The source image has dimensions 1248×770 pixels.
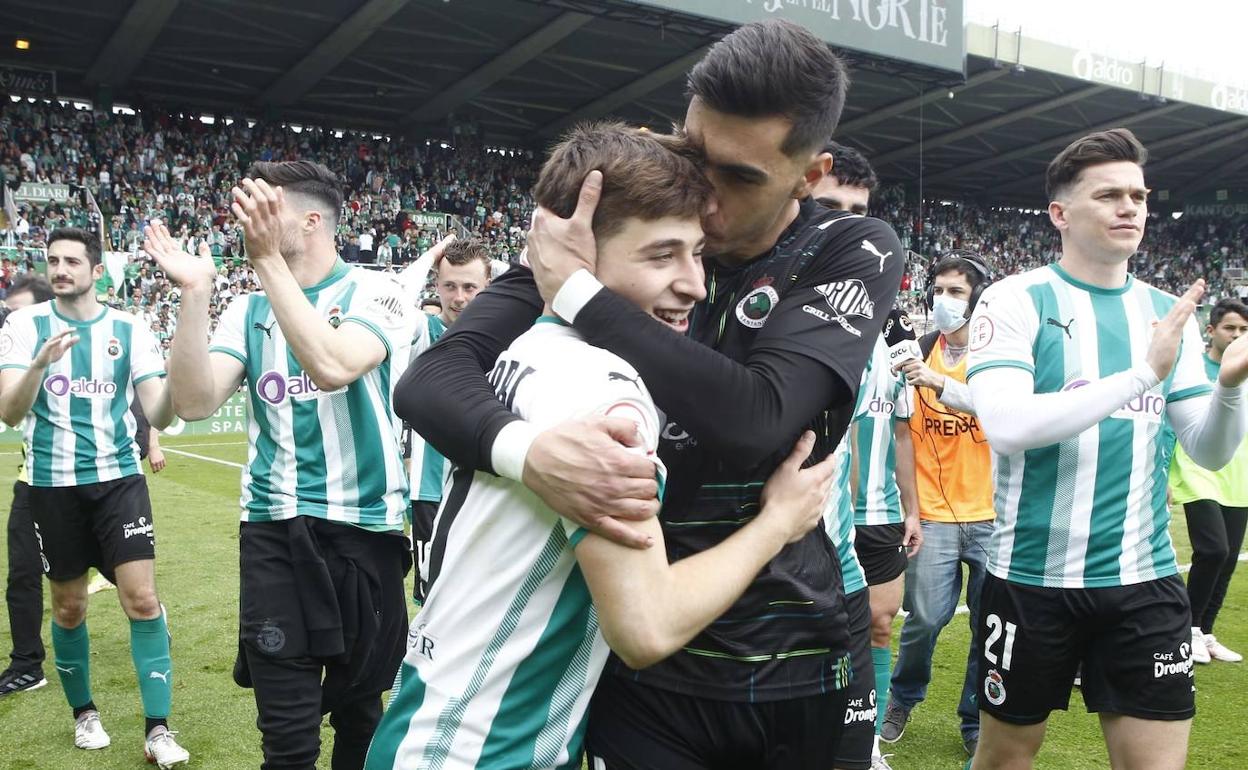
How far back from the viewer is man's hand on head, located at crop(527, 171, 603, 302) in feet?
5.49

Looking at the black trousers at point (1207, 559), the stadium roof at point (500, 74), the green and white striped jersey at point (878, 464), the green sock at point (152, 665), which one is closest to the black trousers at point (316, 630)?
the green sock at point (152, 665)

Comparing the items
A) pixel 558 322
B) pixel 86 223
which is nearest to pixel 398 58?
pixel 86 223

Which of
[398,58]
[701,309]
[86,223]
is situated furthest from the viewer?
[398,58]

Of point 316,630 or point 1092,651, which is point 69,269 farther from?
point 1092,651

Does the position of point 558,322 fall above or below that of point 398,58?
below

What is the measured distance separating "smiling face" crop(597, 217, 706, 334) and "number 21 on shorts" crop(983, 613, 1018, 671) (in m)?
2.03

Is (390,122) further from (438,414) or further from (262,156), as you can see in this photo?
(438,414)

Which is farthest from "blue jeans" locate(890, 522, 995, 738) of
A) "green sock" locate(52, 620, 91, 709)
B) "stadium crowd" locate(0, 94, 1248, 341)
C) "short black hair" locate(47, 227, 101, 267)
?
"stadium crowd" locate(0, 94, 1248, 341)

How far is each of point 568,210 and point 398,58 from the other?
27.0m

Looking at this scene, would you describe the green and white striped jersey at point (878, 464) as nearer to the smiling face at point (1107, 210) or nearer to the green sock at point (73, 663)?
the smiling face at point (1107, 210)

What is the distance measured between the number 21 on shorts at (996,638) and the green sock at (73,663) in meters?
4.06

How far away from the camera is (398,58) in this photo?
2677cm

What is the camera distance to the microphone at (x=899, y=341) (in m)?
4.36

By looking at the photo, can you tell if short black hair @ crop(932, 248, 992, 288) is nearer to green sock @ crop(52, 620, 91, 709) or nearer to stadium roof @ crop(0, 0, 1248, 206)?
green sock @ crop(52, 620, 91, 709)
